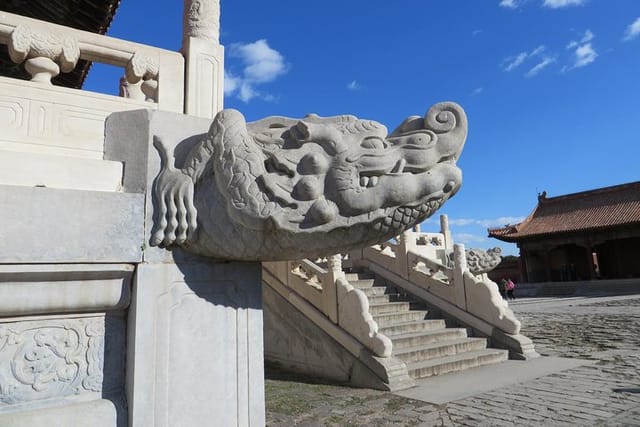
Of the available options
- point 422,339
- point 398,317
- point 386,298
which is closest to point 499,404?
point 422,339

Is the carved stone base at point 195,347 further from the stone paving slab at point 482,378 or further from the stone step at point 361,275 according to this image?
the stone step at point 361,275

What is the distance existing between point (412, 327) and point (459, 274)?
140 centimetres

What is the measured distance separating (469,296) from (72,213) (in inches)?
291

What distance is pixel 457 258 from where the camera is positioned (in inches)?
308

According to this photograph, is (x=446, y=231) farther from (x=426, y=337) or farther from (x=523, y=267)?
(x=523, y=267)

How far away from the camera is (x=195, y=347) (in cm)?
171

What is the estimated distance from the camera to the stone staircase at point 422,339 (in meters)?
6.26

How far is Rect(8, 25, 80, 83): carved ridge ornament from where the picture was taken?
90.9 inches

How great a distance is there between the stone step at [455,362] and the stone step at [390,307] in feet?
4.72

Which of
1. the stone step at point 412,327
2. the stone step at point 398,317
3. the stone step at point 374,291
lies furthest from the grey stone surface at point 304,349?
the stone step at point 374,291

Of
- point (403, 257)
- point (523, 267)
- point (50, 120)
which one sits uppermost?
point (50, 120)

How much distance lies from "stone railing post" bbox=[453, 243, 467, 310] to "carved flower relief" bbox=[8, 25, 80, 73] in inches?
270

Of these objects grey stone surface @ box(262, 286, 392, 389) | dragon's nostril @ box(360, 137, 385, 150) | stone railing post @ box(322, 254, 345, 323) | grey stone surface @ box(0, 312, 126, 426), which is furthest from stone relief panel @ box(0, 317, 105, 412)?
stone railing post @ box(322, 254, 345, 323)

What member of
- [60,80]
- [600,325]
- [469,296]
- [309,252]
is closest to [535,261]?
[600,325]
